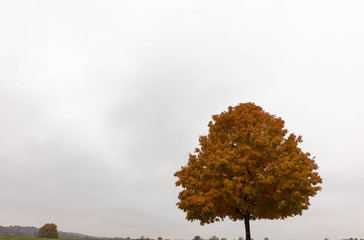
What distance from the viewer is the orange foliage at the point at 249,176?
21719 millimetres

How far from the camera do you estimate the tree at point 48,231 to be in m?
70.8

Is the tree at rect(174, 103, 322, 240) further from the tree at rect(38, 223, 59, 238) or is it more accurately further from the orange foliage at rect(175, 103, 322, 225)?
the tree at rect(38, 223, 59, 238)

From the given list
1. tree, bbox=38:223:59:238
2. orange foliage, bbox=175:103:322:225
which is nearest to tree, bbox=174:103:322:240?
orange foliage, bbox=175:103:322:225

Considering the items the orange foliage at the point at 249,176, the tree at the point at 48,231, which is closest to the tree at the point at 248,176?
the orange foliage at the point at 249,176

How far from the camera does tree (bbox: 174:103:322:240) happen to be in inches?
855

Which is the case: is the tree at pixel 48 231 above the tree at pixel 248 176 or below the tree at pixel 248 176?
below

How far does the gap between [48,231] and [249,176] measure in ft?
231

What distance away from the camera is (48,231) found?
2862 inches

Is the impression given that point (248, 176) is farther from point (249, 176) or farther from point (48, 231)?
point (48, 231)

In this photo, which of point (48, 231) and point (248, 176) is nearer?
point (248, 176)

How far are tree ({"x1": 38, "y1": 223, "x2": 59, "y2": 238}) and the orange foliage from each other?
62820 mm

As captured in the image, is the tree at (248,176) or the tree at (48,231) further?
the tree at (48,231)

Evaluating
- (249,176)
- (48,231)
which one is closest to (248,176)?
(249,176)

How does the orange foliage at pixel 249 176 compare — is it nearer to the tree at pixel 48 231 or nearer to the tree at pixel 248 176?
the tree at pixel 248 176
